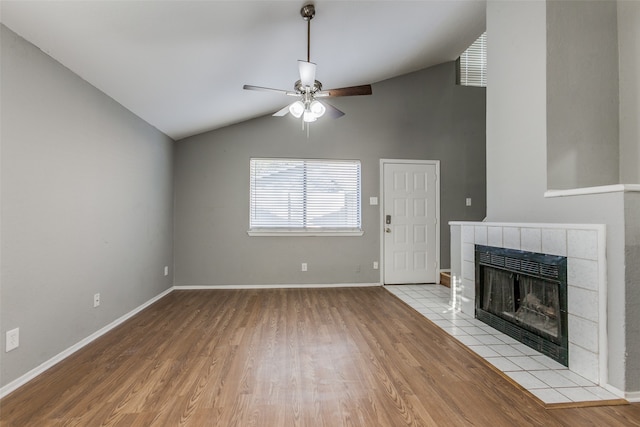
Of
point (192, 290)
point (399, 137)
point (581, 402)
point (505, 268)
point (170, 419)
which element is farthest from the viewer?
point (399, 137)

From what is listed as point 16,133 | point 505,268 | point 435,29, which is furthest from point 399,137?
point 16,133

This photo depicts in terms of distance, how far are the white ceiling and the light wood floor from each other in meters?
2.24

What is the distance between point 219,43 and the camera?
2.44m

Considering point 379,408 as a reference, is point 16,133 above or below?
above

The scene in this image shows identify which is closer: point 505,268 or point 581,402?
point 581,402

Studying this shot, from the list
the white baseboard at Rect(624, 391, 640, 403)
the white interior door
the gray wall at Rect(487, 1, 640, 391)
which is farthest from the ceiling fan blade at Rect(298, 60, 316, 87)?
the white baseboard at Rect(624, 391, 640, 403)

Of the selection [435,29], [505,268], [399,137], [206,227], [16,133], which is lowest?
[505,268]

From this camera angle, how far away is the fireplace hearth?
2.10 m

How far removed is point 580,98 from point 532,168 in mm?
669

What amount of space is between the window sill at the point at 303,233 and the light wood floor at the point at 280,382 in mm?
1636

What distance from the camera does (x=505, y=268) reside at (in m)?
2.65

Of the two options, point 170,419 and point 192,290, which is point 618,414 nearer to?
point 170,419

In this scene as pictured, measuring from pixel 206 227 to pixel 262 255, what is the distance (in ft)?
3.09

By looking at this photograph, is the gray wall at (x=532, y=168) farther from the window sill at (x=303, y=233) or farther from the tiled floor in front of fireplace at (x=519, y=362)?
the window sill at (x=303, y=233)
